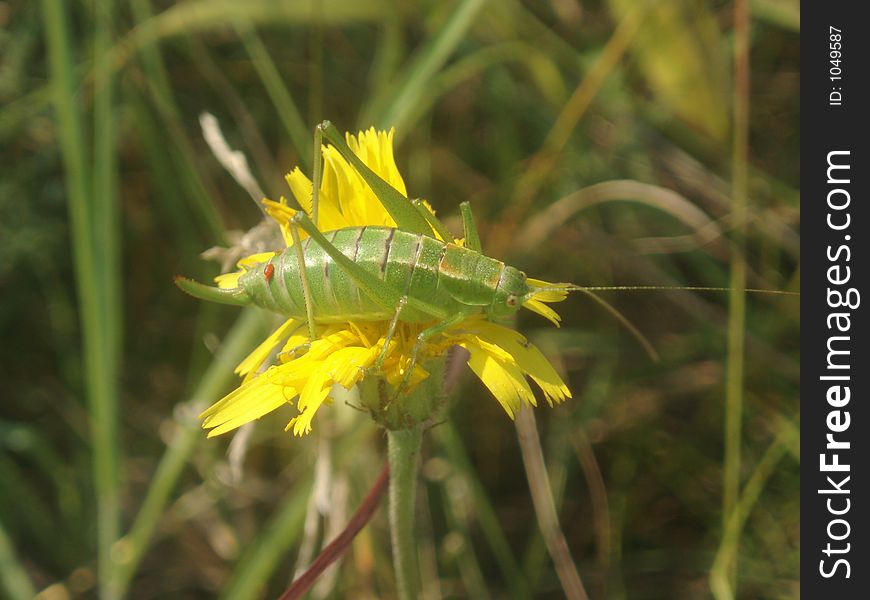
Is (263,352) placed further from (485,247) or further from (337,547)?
(485,247)

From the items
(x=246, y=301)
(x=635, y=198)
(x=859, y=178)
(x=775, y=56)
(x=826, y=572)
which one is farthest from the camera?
(x=775, y=56)

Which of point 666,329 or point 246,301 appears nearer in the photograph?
point 246,301

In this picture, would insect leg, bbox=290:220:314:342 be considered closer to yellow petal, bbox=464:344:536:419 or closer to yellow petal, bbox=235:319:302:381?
yellow petal, bbox=235:319:302:381

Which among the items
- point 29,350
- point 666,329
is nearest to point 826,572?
point 666,329

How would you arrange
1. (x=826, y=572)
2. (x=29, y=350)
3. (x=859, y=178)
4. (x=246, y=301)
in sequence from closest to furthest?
1. (x=246, y=301)
2. (x=826, y=572)
3. (x=859, y=178)
4. (x=29, y=350)

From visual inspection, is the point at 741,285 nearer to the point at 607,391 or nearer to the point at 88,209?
the point at 607,391

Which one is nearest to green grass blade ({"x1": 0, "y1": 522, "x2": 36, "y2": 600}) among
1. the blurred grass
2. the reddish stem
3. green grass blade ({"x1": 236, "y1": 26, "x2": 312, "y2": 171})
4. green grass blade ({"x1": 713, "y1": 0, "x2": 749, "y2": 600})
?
the blurred grass

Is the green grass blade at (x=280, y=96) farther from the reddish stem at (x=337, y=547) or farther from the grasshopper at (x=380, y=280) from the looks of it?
the reddish stem at (x=337, y=547)
